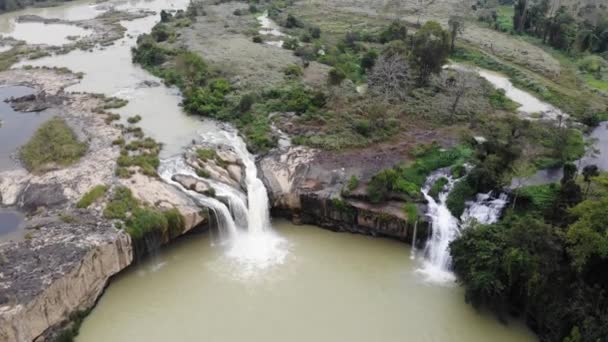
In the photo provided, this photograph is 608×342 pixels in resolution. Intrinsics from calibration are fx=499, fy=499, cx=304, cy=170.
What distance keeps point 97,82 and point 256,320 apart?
34.7m

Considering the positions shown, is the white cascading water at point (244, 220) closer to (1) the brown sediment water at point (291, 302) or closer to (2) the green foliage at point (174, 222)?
(1) the brown sediment water at point (291, 302)

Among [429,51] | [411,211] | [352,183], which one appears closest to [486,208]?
[411,211]

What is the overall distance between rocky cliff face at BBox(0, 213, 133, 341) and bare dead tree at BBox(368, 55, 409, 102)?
24.4 metres

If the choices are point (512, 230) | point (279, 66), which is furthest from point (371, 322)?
point (279, 66)

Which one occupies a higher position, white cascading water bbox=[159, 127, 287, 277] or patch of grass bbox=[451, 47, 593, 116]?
patch of grass bbox=[451, 47, 593, 116]

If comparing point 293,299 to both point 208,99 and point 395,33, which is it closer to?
point 208,99

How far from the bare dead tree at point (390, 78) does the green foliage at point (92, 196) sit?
2257cm

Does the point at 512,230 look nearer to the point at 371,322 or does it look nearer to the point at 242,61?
the point at 371,322

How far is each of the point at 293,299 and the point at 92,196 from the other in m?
12.3

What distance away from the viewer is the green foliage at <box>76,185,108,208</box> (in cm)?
2648

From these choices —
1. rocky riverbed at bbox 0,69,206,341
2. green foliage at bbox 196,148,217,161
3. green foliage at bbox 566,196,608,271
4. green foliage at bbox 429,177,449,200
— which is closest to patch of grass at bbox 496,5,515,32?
green foliage at bbox 429,177,449,200

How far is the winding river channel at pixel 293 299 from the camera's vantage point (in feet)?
73.3

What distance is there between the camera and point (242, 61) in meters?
50.2

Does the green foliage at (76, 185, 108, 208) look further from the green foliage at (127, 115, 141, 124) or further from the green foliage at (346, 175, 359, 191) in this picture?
the green foliage at (346, 175, 359, 191)
